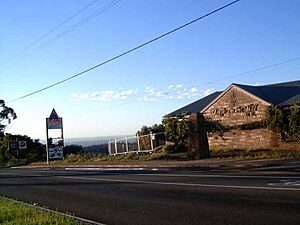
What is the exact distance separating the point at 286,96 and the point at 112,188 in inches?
845

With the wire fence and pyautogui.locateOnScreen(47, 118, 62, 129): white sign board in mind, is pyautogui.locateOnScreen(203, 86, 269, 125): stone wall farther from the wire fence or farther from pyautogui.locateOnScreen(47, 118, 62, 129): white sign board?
pyautogui.locateOnScreen(47, 118, 62, 129): white sign board

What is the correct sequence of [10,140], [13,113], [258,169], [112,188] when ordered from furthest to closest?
[13,113], [10,140], [258,169], [112,188]

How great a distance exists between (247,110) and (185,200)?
77.5ft

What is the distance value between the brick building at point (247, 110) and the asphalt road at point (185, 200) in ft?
52.7

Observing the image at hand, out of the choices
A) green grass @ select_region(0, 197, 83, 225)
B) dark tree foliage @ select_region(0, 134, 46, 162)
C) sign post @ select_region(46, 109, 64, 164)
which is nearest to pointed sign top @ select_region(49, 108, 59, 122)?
sign post @ select_region(46, 109, 64, 164)

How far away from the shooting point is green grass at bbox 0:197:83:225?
31.1 ft

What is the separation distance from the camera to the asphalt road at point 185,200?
9.37m

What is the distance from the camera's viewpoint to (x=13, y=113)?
70750 mm

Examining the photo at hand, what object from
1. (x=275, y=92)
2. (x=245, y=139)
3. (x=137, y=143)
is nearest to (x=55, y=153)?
(x=137, y=143)

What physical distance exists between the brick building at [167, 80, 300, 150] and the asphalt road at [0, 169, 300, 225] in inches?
632

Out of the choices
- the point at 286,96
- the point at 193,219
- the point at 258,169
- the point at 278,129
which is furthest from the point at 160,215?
Result: the point at 286,96

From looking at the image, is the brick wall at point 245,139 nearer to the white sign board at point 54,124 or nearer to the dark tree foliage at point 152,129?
the dark tree foliage at point 152,129

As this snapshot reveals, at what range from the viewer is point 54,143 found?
4600cm

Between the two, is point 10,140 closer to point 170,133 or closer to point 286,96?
point 170,133
